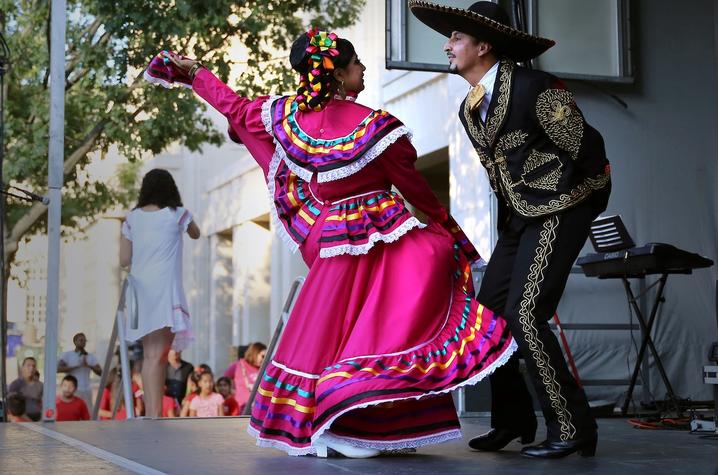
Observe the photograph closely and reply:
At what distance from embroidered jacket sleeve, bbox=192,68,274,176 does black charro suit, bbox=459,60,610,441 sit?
0.70m

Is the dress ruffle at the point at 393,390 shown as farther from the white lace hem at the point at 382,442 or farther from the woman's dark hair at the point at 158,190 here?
the woman's dark hair at the point at 158,190

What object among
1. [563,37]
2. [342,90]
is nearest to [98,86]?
[563,37]

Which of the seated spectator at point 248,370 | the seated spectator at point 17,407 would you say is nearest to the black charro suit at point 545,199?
the seated spectator at point 17,407

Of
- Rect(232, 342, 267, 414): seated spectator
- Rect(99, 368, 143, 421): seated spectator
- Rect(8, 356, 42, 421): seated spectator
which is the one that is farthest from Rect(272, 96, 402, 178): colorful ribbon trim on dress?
Rect(232, 342, 267, 414): seated spectator

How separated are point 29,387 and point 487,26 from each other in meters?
3.59

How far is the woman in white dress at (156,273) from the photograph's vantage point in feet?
→ 18.1

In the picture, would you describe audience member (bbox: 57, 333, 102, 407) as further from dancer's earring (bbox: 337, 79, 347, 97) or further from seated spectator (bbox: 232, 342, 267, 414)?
dancer's earring (bbox: 337, 79, 347, 97)

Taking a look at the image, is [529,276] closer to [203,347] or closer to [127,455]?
[127,455]

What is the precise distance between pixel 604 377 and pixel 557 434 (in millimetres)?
3014

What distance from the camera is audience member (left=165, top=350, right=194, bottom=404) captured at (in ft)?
21.0

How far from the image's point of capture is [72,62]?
6988 mm

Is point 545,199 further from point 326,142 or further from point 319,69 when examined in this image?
point 319,69

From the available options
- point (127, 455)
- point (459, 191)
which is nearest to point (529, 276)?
point (127, 455)

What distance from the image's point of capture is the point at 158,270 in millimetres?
5555
